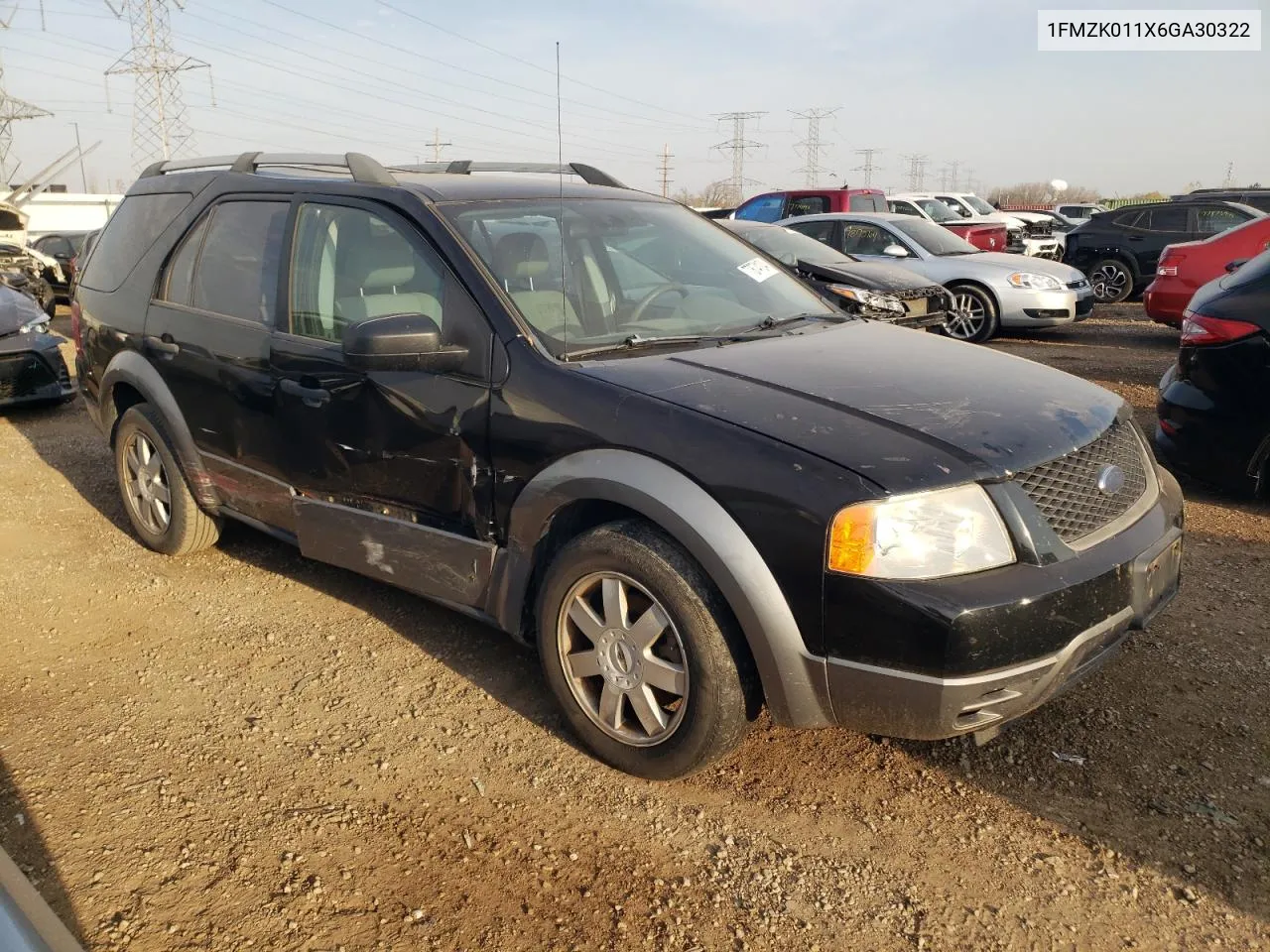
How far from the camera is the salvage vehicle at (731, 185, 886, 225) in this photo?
14844 millimetres

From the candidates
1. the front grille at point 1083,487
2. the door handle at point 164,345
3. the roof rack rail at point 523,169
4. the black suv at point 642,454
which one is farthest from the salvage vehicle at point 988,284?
the door handle at point 164,345

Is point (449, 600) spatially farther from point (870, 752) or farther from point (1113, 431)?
point (1113, 431)

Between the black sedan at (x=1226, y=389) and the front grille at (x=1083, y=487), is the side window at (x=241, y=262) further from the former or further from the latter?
the black sedan at (x=1226, y=389)

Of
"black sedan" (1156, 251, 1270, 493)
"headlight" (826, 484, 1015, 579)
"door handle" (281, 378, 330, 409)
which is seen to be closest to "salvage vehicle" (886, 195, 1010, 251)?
"black sedan" (1156, 251, 1270, 493)

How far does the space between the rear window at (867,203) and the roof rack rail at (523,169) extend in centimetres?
1100

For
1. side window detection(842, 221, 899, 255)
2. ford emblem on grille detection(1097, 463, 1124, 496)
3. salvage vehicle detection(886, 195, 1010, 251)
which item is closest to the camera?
ford emblem on grille detection(1097, 463, 1124, 496)

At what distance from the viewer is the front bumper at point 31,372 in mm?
7699

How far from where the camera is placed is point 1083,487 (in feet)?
8.77

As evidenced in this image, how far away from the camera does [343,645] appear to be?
3871 millimetres

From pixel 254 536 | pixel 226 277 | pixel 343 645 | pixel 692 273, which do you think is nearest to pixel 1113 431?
pixel 692 273

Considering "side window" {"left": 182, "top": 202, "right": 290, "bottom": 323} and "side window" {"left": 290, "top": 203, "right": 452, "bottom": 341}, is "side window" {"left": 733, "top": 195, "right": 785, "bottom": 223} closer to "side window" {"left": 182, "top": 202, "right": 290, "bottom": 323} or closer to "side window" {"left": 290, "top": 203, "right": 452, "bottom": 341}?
"side window" {"left": 182, "top": 202, "right": 290, "bottom": 323}

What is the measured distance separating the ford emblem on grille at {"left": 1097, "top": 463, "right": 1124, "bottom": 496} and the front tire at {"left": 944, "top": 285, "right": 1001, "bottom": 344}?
27.5 ft

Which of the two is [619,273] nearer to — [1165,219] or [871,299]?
[871,299]

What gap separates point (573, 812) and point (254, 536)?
3.04 metres
